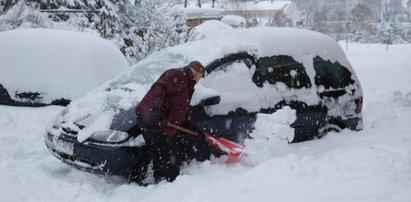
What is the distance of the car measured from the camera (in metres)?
4.81

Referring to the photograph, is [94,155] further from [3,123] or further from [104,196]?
[3,123]

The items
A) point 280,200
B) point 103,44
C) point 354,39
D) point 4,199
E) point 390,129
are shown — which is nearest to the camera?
point 280,200

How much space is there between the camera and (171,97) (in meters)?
4.76

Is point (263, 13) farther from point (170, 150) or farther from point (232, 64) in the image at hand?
point (170, 150)

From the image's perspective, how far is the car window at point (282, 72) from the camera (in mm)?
5863

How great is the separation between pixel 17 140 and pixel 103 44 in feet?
9.70

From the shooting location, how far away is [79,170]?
5.23 metres

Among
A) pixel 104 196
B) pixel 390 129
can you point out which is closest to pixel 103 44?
pixel 104 196

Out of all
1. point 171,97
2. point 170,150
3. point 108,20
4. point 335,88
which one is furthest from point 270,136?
point 108,20

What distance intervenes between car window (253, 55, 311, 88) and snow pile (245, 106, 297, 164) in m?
0.53

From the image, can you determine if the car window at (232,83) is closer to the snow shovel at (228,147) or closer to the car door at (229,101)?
the car door at (229,101)

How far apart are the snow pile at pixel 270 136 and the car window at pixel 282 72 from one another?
53cm

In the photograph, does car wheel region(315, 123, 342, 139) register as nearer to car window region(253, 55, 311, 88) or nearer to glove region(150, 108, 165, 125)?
car window region(253, 55, 311, 88)

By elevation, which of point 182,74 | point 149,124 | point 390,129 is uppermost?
point 182,74
